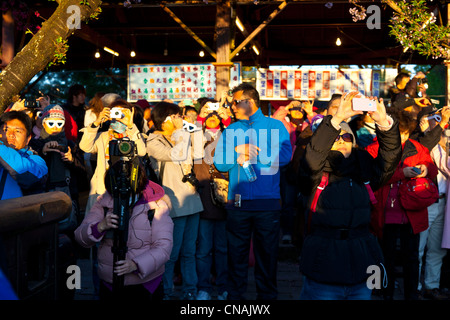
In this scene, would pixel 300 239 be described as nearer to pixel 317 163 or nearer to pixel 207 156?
pixel 207 156

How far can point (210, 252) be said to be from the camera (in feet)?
19.4

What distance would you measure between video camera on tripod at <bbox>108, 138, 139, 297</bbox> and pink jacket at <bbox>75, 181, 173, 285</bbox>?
0.76 ft

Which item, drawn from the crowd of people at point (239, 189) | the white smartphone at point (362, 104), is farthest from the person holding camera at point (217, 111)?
the white smartphone at point (362, 104)

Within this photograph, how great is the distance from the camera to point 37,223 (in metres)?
2.42

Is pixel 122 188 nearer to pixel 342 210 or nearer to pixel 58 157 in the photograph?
pixel 342 210

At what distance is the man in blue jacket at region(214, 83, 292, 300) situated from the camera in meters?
5.19

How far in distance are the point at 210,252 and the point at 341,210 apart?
2701 millimetres

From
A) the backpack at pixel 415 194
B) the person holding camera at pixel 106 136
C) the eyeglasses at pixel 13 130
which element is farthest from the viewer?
the backpack at pixel 415 194

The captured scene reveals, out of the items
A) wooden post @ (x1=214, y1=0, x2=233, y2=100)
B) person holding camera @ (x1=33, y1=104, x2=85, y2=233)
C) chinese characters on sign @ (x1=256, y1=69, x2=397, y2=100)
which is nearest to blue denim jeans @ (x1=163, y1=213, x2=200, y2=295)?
person holding camera @ (x1=33, y1=104, x2=85, y2=233)

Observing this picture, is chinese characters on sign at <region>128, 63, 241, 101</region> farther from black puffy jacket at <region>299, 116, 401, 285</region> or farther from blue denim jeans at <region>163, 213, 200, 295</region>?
black puffy jacket at <region>299, 116, 401, 285</region>

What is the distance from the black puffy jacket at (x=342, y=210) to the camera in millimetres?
3377

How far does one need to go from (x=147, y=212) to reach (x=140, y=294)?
0.55 metres

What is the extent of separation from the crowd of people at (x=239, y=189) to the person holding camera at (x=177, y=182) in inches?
0.5

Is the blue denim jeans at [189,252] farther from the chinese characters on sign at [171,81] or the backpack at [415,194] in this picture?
the chinese characters on sign at [171,81]
